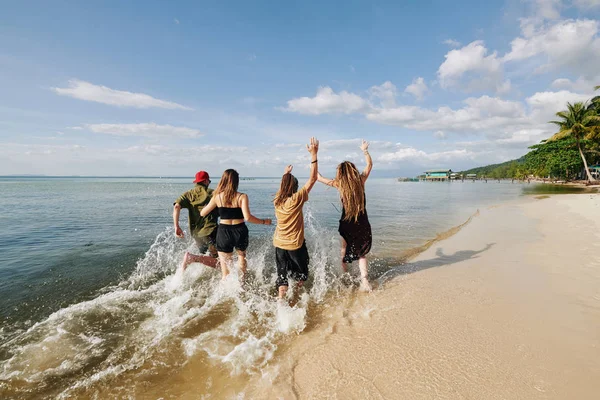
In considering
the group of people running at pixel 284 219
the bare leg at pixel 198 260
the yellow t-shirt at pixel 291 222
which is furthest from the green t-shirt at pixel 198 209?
the yellow t-shirt at pixel 291 222

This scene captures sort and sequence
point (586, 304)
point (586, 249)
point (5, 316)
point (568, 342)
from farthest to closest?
1. point (586, 249)
2. point (5, 316)
3. point (586, 304)
4. point (568, 342)

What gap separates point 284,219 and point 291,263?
0.80 m

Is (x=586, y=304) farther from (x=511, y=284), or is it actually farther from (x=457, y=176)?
(x=457, y=176)

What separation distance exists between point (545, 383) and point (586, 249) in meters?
7.49

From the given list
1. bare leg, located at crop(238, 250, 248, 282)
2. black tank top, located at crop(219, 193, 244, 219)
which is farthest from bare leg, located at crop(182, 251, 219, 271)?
black tank top, located at crop(219, 193, 244, 219)

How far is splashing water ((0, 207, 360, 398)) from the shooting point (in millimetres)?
3396

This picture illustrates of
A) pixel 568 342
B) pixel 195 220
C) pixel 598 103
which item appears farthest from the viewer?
pixel 598 103

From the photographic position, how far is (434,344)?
11.9ft

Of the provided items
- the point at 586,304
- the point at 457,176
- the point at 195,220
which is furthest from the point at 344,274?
the point at 457,176

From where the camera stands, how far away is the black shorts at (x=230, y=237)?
528 centimetres

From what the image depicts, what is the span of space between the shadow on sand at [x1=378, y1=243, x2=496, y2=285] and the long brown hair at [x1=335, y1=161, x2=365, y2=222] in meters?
2.01

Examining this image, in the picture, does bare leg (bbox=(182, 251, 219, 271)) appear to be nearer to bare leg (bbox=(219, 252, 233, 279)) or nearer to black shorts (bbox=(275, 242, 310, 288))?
bare leg (bbox=(219, 252, 233, 279))

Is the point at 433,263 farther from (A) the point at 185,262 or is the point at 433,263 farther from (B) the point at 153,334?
(B) the point at 153,334

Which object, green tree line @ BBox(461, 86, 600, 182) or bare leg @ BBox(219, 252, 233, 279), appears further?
green tree line @ BBox(461, 86, 600, 182)
